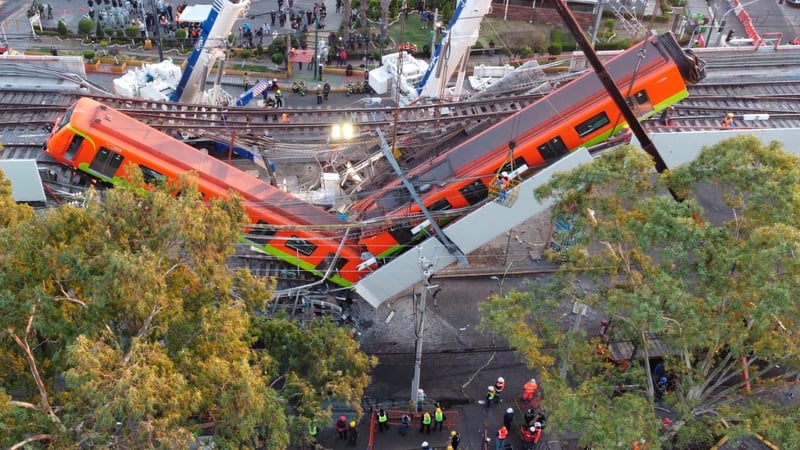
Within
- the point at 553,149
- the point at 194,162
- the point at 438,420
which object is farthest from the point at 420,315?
the point at 194,162

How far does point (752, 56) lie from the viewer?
35312mm

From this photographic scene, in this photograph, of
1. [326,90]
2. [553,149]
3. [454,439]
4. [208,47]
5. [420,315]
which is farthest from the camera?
[326,90]

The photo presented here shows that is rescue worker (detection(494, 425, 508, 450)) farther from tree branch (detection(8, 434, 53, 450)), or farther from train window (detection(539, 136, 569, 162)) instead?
tree branch (detection(8, 434, 53, 450))

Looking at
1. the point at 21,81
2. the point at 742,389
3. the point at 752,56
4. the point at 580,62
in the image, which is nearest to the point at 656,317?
the point at 742,389

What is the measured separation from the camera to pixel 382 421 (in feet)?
71.6

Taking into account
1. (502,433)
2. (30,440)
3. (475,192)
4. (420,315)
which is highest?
(475,192)

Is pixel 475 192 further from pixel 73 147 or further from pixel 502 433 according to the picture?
pixel 73 147

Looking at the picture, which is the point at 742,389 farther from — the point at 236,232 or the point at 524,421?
the point at 236,232

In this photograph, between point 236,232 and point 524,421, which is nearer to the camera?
point 236,232

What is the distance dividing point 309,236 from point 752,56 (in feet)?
80.7

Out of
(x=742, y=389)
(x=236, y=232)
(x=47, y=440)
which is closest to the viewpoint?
(x=47, y=440)

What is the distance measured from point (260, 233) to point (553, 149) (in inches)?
387

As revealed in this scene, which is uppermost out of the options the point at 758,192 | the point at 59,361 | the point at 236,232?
the point at 758,192

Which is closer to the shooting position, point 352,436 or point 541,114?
point 352,436
